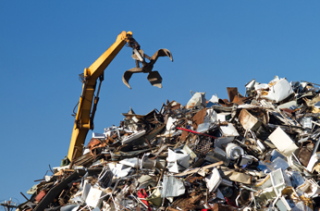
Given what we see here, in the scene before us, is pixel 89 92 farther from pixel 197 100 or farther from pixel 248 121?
pixel 248 121

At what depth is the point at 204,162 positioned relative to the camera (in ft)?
35.6

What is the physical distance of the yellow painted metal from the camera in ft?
42.6

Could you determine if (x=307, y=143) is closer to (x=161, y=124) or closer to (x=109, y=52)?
(x=161, y=124)

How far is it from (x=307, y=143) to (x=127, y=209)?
5.89 m

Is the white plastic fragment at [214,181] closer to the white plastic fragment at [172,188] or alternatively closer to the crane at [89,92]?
the white plastic fragment at [172,188]

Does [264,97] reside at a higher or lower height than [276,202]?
higher

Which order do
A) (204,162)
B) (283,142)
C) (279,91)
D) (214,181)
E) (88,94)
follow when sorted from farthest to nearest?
1. (279,91)
2. (88,94)
3. (283,142)
4. (204,162)
5. (214,181)

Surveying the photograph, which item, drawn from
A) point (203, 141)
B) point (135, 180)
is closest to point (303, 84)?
point (203, 141)

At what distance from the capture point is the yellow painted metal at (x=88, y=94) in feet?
42.6

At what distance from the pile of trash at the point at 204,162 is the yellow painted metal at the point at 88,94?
0.54 meters

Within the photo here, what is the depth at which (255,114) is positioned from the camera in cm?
1241

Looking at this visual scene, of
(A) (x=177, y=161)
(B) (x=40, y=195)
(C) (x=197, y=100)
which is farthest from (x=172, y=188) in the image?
(C) (x=197, y=100)

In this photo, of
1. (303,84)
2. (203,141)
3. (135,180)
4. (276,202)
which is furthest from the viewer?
(303,84)

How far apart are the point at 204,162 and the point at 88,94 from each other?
509 cm
